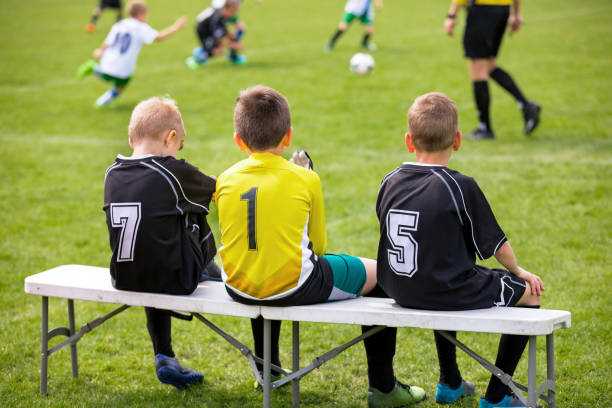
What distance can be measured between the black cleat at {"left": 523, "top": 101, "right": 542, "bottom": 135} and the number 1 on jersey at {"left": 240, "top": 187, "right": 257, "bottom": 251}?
5.87 metres

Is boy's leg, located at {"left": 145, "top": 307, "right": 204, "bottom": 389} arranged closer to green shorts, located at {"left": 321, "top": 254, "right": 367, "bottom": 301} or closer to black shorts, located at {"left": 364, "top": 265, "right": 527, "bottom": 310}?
green shorts, located at {"left": 321, "top": 254, "right": 367, "bottom": 301}

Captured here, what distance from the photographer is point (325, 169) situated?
7199mm

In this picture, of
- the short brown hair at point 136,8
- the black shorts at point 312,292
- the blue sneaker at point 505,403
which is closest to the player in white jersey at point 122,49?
the short brown hair at point 136,8

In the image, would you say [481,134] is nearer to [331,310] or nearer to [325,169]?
[325,169]

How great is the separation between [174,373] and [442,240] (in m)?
1.50

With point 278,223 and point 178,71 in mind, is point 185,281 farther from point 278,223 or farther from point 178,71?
point 178,71

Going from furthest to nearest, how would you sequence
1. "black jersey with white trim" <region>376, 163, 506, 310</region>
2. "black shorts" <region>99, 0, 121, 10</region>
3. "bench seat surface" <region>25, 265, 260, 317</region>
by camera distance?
"black shorts" <region>99, 0, 121, 10</region> → "bench seat surface" <region>25, 265, 260, 317</region> → "black jersey with white trim" <region>376, 163, 506, 310</region>

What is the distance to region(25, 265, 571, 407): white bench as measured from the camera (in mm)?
2779

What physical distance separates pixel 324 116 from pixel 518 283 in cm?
654

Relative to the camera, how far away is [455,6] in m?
7.96

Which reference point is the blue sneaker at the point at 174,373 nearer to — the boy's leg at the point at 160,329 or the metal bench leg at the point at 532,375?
the boy's leg at the point at 160,329

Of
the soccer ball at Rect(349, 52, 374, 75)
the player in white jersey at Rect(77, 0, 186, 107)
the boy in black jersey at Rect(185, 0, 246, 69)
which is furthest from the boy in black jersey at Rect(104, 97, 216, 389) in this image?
the boy in black jersey at Rect(185, 0, 246, 69)

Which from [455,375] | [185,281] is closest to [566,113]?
[455,375]

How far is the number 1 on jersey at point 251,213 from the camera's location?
2.96 meters
